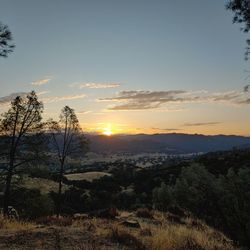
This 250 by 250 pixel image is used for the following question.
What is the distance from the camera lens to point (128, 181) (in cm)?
11706

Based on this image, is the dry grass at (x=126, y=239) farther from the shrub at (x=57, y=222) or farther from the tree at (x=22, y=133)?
the tree at (x=22, y=133)

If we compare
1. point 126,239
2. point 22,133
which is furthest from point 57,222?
point 22,133

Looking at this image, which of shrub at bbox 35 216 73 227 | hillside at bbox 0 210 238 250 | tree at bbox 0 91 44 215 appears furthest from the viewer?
tree at bbox 0 91 44 215

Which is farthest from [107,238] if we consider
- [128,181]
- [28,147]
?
[128,181]

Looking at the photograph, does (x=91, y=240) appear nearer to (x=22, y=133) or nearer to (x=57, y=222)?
(x=57, y=222)

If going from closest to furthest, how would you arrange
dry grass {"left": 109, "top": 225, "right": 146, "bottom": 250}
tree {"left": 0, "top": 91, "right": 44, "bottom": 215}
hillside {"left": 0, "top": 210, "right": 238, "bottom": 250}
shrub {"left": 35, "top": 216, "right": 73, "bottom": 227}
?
hillside {"left": 0, "top": 210, "right": 238, "bottom": 250}
dry grass {"left": 109, "top": 225, "right": 146, "bottom": 250}
shrub {"left": 35, "top": 216, "right": 73, "bottom": 227}
tree {"left": 0, "top": 91, "right": 44, "bottom": 215}

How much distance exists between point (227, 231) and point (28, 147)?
2027 centimetres

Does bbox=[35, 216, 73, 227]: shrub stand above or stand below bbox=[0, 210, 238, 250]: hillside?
below

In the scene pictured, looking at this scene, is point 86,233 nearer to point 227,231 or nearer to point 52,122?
point 227,231

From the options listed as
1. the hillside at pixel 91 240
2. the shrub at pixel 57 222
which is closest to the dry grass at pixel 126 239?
the hillside at pixel 91 240

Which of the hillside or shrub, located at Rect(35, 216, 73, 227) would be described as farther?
shrub, located at Rect(35, 216, 73, 227)

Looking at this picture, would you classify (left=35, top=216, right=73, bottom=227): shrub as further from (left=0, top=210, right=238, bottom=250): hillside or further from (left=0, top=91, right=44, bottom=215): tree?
(left=0, top=91, right=44, bottom=215): tree

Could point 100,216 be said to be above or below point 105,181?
above

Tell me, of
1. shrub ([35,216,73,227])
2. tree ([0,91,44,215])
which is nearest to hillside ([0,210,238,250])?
shrub ([35,216,73,227])
